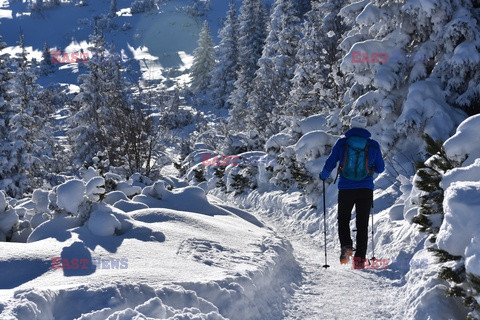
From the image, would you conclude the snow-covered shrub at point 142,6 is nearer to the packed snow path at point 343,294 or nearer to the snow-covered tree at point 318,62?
the snow-covered tree at point 318,62

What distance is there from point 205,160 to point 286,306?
2814 centimetres

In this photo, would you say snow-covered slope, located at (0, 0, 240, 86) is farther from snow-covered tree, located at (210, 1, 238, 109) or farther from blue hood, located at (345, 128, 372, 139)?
blue hood, located at (345, 128, 372, 139)

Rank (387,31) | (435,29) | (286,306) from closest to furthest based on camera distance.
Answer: (286,306) < (435,29) < (387,31)

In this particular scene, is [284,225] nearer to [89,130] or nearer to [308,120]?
[308,120]

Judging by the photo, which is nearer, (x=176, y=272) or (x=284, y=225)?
(x=176, y=272)

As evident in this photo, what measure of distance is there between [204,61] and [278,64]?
4226 cm

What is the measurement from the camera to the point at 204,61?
73062 mm

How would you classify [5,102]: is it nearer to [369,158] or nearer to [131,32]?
[369,158]

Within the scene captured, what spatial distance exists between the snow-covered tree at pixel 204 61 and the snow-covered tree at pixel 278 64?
35.7m

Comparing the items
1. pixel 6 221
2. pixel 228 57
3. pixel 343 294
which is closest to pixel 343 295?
pixel 343 294

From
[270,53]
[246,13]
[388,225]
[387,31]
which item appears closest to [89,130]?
[270,53]

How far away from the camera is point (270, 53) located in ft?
125

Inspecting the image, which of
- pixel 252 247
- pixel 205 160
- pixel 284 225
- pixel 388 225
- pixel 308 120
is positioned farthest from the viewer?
pixel 205 160

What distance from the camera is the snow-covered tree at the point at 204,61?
72375mm
